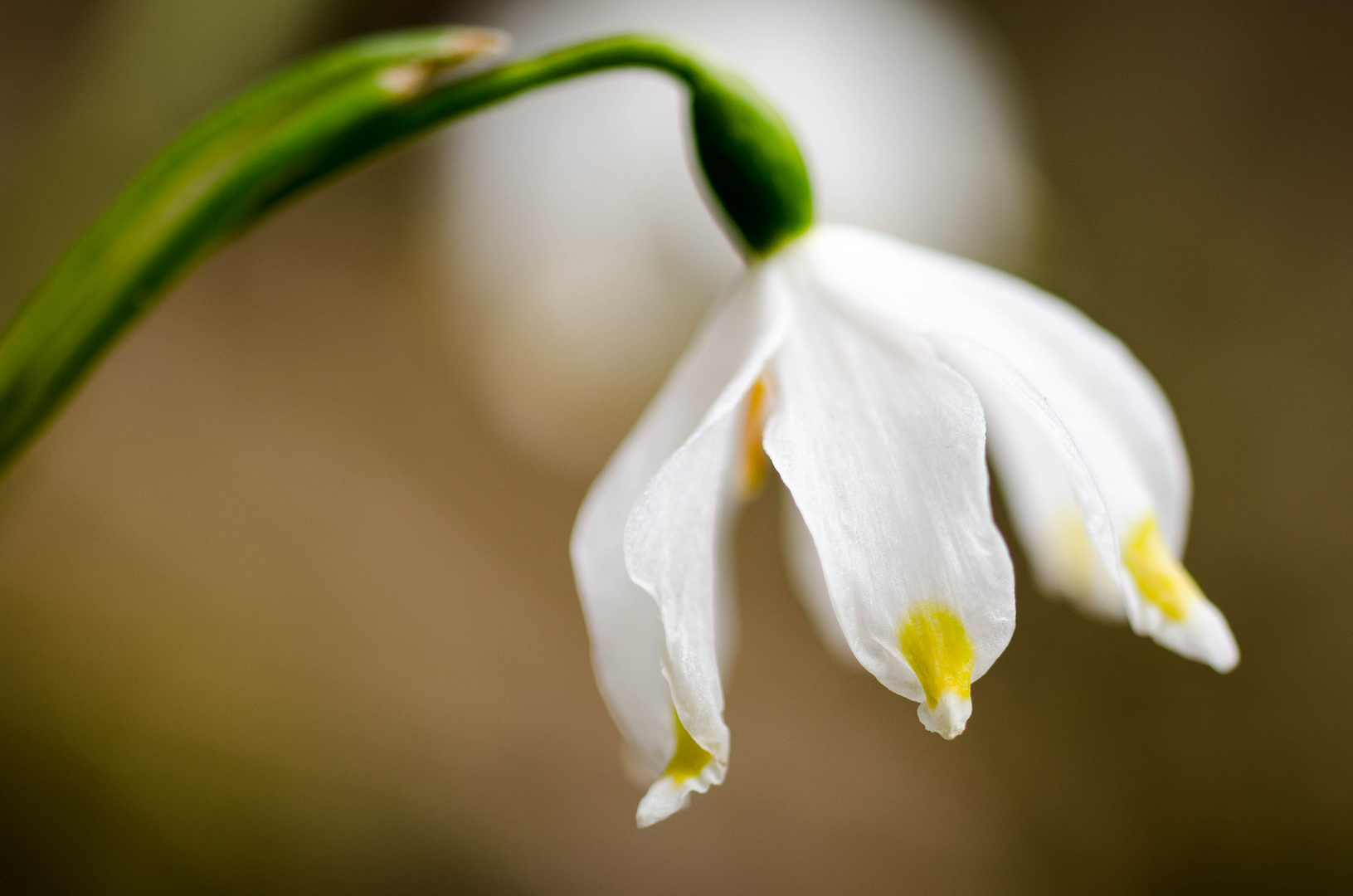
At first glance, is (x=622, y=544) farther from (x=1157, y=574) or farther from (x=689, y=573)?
(x=1157, y=574)

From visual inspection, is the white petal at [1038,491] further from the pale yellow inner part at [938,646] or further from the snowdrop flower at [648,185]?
the snowdrop flower at [648,185]

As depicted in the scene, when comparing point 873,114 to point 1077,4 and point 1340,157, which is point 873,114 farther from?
point 1340,157

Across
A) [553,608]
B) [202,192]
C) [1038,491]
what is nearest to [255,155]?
[202,192]

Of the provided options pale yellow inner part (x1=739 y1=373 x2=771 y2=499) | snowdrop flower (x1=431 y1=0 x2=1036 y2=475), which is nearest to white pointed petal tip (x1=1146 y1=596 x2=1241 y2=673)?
pale yellow inner part (x1=739 y1=373 x2=771 y2=499)

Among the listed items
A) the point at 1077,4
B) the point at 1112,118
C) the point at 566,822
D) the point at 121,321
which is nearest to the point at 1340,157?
the point at 1112,118

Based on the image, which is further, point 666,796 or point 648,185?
point 648,185
